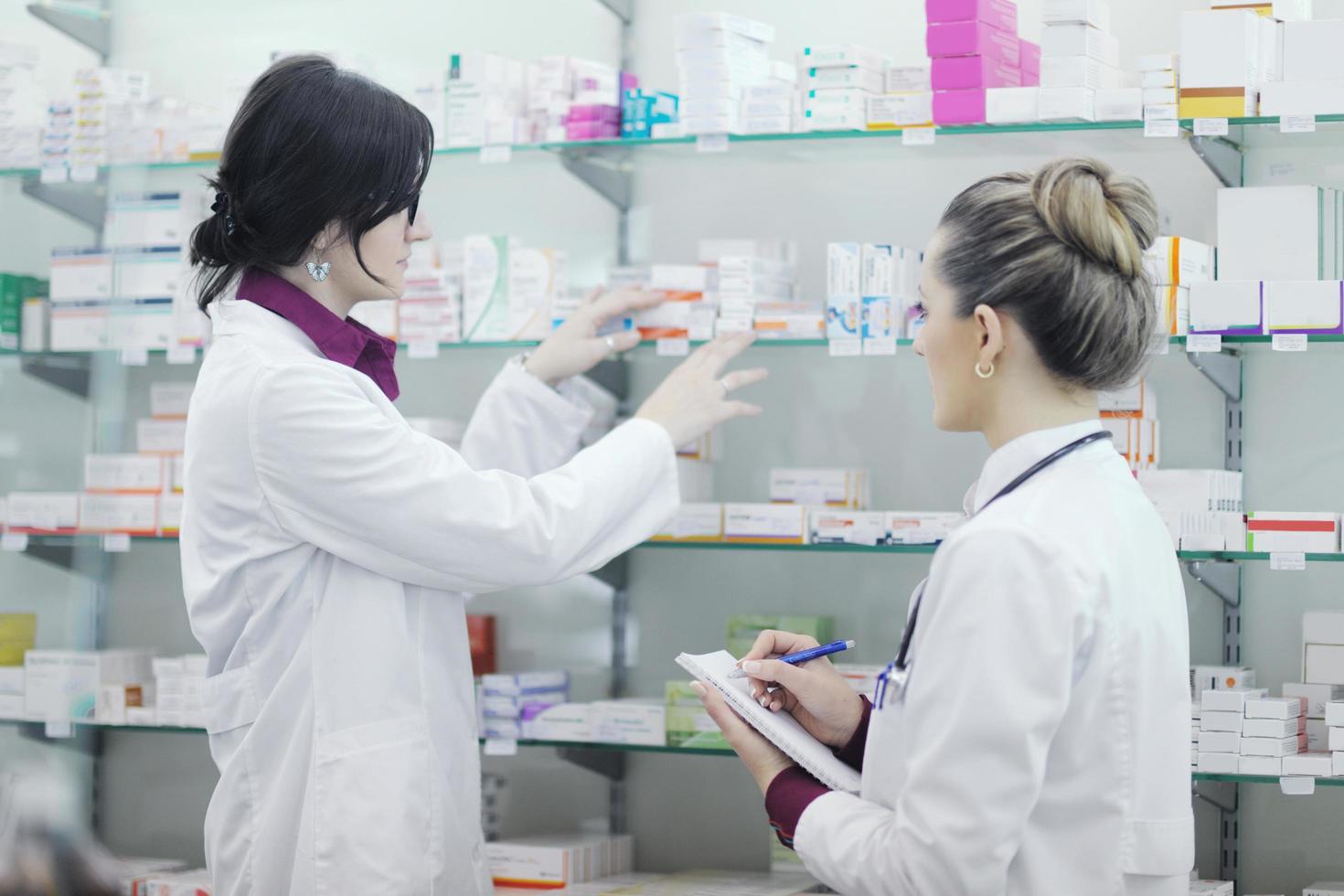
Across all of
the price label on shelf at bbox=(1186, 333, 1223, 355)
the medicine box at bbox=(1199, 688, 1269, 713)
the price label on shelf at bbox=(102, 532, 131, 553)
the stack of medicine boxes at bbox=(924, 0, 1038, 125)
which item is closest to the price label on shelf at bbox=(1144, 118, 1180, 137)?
the stack of medicine boxes at bbox=(924, 0, 1038, 125)

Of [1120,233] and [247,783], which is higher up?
[1120,233]

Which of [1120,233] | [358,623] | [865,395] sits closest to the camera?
[1120,233]

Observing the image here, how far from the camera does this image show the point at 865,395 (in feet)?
11.5

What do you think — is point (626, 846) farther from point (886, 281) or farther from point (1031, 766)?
point (1031, 766)

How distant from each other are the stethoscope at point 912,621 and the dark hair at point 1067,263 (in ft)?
0.24

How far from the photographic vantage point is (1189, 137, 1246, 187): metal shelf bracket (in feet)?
9.62

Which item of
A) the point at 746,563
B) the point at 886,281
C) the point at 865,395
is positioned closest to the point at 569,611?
the point at 746,563

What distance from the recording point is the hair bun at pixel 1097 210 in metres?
1.54

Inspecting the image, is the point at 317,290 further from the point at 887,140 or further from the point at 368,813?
the point at 887,140

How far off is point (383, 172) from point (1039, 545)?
118cm

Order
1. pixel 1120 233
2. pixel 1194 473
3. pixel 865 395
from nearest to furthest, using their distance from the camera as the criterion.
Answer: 1. pixel 1120 233
2. pixel 1194 473
3. pixel 865 395

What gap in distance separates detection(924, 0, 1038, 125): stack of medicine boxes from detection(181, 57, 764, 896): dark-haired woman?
4.03 ft

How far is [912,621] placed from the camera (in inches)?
62.6

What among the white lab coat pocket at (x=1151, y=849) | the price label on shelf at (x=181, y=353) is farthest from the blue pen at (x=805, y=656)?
the price label on shelf at (x=181, y=353)
